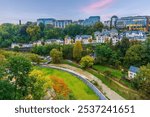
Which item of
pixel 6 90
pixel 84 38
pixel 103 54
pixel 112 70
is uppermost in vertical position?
pixel 84 38

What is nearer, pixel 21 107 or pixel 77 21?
pixel 21 107

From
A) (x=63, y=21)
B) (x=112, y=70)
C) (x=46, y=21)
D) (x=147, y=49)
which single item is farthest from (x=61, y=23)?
(x=147, y=49)

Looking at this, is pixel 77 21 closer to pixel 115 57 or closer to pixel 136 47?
pixel 115 57

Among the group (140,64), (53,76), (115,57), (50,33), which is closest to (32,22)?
(50,33)

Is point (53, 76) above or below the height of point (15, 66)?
below

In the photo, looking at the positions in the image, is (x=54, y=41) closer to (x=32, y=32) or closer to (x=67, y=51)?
(x=67, y=51)

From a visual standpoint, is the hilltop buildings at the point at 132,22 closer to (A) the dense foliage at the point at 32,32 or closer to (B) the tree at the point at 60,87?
(A) the dense foliage at the point at 32,32
